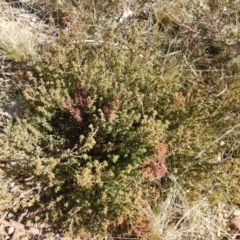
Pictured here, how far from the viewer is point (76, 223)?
2.03 metres

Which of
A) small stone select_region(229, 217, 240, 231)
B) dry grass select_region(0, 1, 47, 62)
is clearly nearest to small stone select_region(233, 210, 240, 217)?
small stone select_region(229, 217, 240, 231)

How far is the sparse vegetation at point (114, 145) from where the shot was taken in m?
1.98

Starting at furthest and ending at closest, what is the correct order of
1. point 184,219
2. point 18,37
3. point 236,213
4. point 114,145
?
point 18,37, point 236,213, point 184,219, point 114,145

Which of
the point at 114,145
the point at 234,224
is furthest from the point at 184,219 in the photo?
the point at 114,145

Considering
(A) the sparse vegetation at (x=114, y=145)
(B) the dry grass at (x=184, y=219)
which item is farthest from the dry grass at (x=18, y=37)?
(B) the dry grass at (x=184, y=219)

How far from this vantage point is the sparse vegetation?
1.98 m

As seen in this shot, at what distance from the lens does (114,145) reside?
2.09 metres

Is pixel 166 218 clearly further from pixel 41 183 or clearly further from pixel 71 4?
pixel 71 4

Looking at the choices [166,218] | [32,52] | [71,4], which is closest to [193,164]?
[166,218]

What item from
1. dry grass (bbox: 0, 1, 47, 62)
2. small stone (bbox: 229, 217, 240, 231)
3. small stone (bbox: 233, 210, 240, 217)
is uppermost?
small stone (bbox: 233, 210, 240, 217)

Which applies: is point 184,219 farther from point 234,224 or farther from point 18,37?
point 18,37

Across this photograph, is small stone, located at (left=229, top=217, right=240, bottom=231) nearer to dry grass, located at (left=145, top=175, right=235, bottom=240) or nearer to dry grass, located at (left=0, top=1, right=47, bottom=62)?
dry grass, located at (left=145, top=175, right=235, bottom=240)

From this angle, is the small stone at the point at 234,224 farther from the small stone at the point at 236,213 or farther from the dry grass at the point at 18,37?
the dry grass at the point at 18,37

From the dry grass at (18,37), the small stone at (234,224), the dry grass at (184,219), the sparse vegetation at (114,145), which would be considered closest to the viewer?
the sparse vegetation at (114,145)
